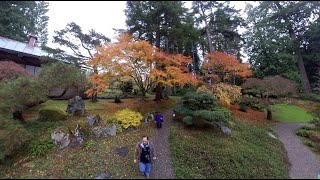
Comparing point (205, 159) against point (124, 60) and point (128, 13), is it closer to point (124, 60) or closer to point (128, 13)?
point (124, 60)

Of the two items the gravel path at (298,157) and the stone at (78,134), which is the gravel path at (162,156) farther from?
the gravel path at (298,157)

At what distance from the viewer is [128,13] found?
55.3 feet

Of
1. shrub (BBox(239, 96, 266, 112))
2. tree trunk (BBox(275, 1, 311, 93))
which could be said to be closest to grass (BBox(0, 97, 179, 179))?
shrub (BBox(239, 96, 266, 112))

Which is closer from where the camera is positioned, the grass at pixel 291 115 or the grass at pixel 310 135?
the grass at pixel 310 135

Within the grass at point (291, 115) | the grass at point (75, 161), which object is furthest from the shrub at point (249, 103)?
the grass at point (75, 161)

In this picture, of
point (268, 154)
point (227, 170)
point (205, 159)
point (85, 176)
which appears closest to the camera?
point (85, 176)

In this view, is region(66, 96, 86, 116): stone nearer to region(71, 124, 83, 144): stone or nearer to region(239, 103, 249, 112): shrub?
region(71, 124, 83, 144): stone

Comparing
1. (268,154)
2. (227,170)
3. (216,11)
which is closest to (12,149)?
(227,170)

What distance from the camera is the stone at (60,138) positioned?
8909 millimetres

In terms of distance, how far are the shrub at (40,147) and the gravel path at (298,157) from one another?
1002 cm

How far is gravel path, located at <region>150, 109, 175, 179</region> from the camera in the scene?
7688mm

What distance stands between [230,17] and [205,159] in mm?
17846

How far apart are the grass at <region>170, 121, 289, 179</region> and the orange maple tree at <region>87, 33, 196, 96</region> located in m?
3.41

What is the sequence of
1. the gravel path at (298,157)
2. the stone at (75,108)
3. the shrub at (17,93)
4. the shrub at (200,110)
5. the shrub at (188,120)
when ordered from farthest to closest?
the stone at (75,108) < the shrub at (188,120) < the shrub at (200,110) < the shrub at (17,93) < the gravel path at (298,157)
